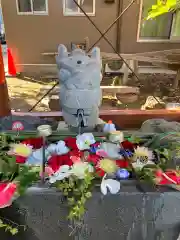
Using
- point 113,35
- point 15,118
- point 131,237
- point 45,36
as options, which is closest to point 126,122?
point 15,118

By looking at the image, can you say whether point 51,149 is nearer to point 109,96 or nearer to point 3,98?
point 3,98

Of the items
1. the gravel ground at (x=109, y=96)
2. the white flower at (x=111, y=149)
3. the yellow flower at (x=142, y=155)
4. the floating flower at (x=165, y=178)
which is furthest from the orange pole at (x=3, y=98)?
the floating flower at (x=165, y=178)

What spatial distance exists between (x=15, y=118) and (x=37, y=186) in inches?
24.0

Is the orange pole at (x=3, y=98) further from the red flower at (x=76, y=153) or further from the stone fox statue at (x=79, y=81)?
the red flower at (x=76, y=153)

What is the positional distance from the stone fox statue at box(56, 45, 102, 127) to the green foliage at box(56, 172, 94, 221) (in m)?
0.36

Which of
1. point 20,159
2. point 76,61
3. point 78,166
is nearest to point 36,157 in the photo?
point 20,159

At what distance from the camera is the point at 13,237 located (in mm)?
769

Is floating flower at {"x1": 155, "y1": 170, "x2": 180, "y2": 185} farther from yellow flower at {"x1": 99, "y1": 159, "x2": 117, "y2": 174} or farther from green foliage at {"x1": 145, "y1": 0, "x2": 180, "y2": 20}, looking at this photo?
green foliage at {"x1": 145, "y1": 0, "x2": 180, "y2": 20}

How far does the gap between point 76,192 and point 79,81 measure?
17.2 inches

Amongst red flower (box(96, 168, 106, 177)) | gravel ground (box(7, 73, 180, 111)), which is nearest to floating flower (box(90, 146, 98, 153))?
red flower (box(96, 168, 106, 177))

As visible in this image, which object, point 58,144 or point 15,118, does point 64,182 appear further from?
point 15,118

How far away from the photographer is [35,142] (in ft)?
2.90

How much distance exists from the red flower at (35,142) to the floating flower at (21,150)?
0.04 meters

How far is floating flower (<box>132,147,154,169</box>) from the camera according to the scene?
782mm
